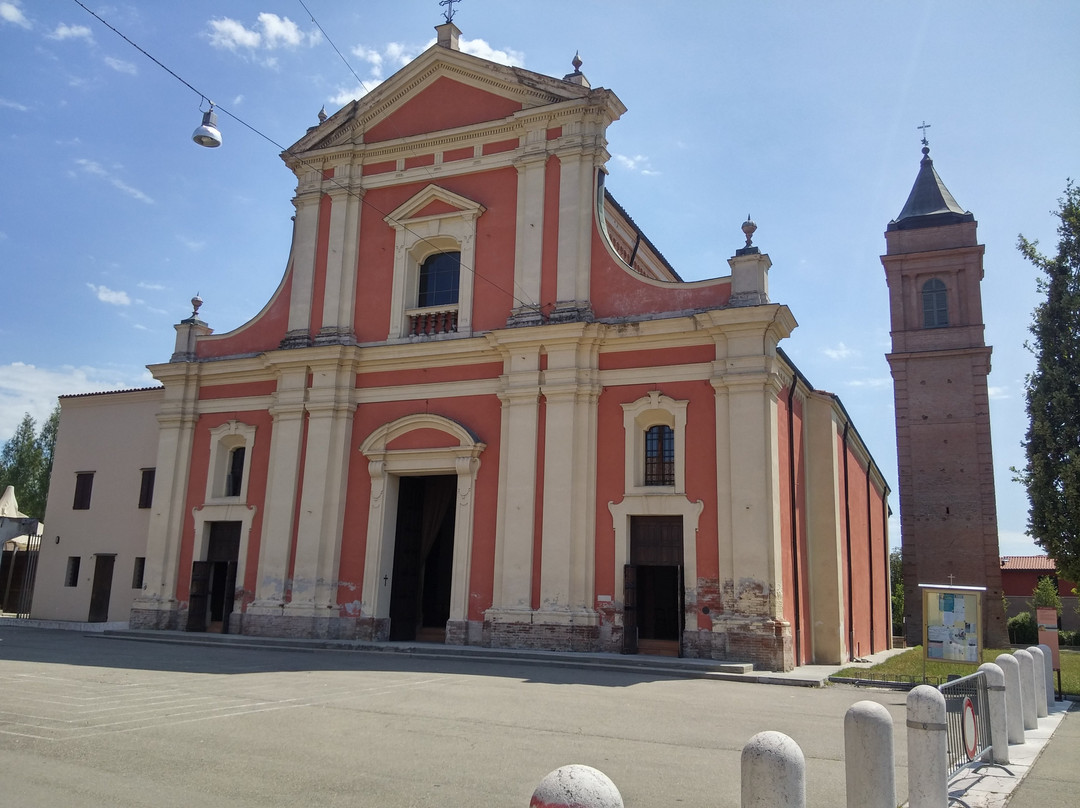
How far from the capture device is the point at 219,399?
76.2 feet

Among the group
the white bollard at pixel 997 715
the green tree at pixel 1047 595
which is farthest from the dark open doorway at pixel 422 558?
the green tree at pixel 1047 595

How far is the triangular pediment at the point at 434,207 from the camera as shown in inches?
842

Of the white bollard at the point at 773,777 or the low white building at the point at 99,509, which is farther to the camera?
the low white building at the point at 99,509

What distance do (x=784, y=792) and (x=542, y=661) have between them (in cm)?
1275

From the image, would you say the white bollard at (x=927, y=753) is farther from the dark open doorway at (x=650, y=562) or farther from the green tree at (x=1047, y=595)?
the green tree at (x=1047, y=595)

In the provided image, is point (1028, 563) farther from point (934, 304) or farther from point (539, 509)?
point (539, 509)

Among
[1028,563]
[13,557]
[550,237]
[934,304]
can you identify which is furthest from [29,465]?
[1028,563]

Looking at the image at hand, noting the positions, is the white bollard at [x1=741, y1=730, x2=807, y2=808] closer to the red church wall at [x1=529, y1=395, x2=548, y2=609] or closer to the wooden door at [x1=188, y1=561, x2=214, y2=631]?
the red church wall at [x1=529, y1=395, x2=548, y2=609]

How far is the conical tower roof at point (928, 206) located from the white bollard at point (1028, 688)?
35102 mm

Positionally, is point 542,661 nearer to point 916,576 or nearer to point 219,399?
point 219,399

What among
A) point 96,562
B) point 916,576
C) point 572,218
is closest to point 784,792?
point 572,218

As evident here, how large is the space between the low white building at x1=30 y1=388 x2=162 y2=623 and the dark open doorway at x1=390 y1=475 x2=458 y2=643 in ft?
29.2

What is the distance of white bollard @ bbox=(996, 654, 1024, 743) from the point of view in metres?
8.89

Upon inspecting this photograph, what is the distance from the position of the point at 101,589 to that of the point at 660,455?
701 inches
